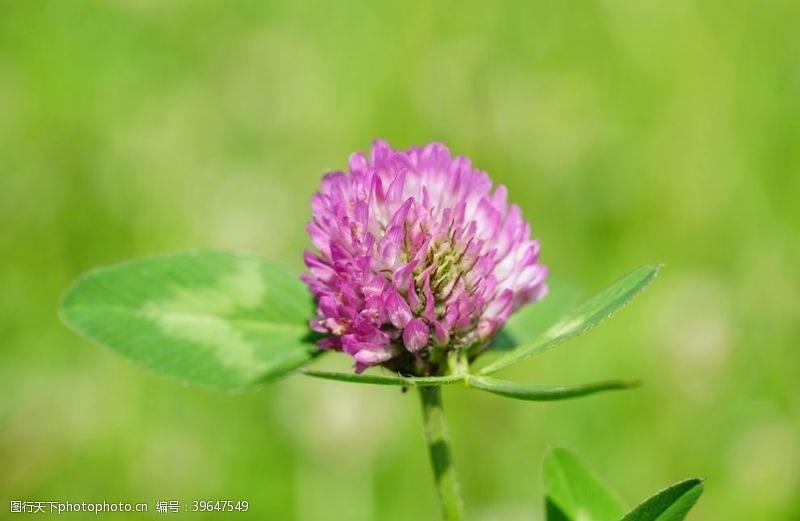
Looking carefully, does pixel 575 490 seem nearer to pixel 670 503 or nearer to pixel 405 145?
pixel 670 503

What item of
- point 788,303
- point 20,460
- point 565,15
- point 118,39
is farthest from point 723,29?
point 20,460

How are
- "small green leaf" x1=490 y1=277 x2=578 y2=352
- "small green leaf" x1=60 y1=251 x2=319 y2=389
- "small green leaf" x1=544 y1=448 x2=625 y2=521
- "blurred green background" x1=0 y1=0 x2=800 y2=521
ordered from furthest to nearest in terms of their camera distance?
"blurred green background" x1=0 y1=0 x2=800 y2=521 < "small green leaf" x1=490 y1=277 x2=578 y2=352 < "small green leaf" x1=60 y1=251 x2=319 y2=389 < "small green leaf" x1=544 y1=448 x2=625 y2=521

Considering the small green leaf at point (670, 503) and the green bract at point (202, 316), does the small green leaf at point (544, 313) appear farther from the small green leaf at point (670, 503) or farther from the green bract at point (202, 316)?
the small green leaf at point (670, 503)

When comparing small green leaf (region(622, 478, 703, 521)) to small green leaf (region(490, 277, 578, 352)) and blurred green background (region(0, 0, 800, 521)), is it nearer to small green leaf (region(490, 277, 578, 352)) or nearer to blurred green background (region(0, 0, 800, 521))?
small green leaf (region(490, 277, 578, 352))

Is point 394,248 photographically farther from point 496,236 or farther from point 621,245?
point 621,245

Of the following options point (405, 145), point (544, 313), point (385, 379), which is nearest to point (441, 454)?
point (385, 379)

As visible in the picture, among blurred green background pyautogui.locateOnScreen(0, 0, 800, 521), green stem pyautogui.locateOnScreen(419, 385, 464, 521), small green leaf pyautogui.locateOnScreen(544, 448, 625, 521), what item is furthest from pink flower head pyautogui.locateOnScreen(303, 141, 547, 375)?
blurred green background pyautogui.locateOnScreen(0, 0, 800, 521)
